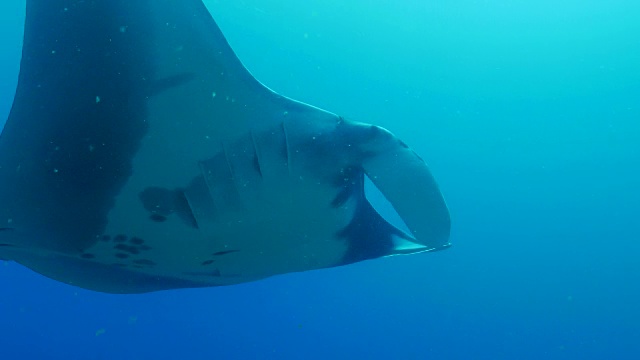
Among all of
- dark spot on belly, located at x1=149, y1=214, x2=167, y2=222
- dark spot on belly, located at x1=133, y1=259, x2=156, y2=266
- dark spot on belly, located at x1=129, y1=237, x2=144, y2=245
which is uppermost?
dark spot on belly, located at x1=149, y1=214, x2=167, y2=222

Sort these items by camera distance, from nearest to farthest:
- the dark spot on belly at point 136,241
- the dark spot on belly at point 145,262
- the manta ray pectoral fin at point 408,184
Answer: the manta ray pectoral fin at point 408,184 < the dark spot on belly at point 136,241 < the dark spot on belly at point 145,262

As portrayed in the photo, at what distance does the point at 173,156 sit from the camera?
6.56ft

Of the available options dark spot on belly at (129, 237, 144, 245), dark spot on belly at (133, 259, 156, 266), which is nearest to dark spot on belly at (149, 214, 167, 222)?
dark spot on belly at (129, 237, 144, 245)

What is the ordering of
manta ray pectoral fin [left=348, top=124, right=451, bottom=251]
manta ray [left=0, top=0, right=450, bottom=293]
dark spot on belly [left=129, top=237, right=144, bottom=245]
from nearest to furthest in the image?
manta ray [left=0, top=0, right=450, bottom=293], manta ray pectoral fin [left=348, top=124, right=451, bottom=251], dark spot on belly [left=129, top=237, right=144, bottom=245]

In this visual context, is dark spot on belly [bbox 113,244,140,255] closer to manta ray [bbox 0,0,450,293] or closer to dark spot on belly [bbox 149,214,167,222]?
manta ray [bbox 0,0,450,293]

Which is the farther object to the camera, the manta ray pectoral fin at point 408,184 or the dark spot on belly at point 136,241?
the dark spot on belly at point 136,241

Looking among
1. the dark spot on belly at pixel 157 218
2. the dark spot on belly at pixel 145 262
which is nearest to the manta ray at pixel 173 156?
the dark spot on belly at pixel 157 218

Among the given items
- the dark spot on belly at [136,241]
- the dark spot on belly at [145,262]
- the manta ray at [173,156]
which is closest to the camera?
the manta ray at [173,156]

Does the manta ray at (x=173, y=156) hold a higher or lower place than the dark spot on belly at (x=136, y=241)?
higher

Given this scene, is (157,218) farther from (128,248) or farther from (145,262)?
(145,262)

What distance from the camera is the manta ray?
1851 millimetres

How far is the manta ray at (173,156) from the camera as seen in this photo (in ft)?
6.07

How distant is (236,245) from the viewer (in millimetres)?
2244

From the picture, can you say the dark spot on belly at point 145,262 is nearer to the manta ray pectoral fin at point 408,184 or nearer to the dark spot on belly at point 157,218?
the dark spot on belly at point 157,218
